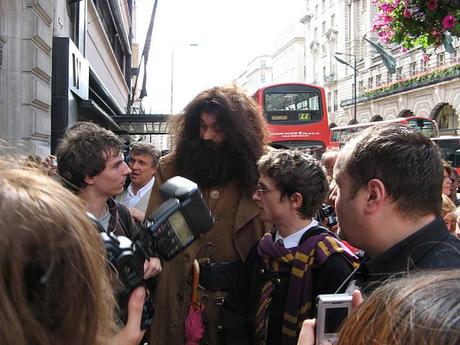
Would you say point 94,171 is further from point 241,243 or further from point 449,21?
point 449,21

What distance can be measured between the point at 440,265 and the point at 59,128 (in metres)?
7.46

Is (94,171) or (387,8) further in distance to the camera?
(387,8)

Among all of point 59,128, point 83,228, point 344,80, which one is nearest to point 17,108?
point 59,128

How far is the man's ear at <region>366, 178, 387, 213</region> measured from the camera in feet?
5.32

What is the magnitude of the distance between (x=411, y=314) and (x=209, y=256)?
1944 millimetres

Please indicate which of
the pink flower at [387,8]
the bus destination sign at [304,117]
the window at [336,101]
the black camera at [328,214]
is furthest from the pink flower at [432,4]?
the window at [336,101]

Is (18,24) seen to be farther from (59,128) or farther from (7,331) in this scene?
(7,331)

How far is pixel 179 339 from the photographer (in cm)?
270

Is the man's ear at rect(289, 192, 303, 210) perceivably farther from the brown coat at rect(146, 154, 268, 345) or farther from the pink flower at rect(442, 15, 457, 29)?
the pink flower at rect(442, 15, 457, 29)

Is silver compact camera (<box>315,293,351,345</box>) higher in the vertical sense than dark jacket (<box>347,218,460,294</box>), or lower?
lower

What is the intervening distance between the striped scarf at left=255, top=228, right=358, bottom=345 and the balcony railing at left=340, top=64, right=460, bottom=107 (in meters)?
34.3

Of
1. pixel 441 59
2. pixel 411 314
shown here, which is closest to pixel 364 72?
pixel 441 59

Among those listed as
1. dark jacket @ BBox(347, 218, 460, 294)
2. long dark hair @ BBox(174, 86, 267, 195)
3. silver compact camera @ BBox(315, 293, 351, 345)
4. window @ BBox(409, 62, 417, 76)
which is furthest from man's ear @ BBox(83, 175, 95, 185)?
window @ BBox(409, 62, 417, 76)

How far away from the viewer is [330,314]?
131 centimetres
